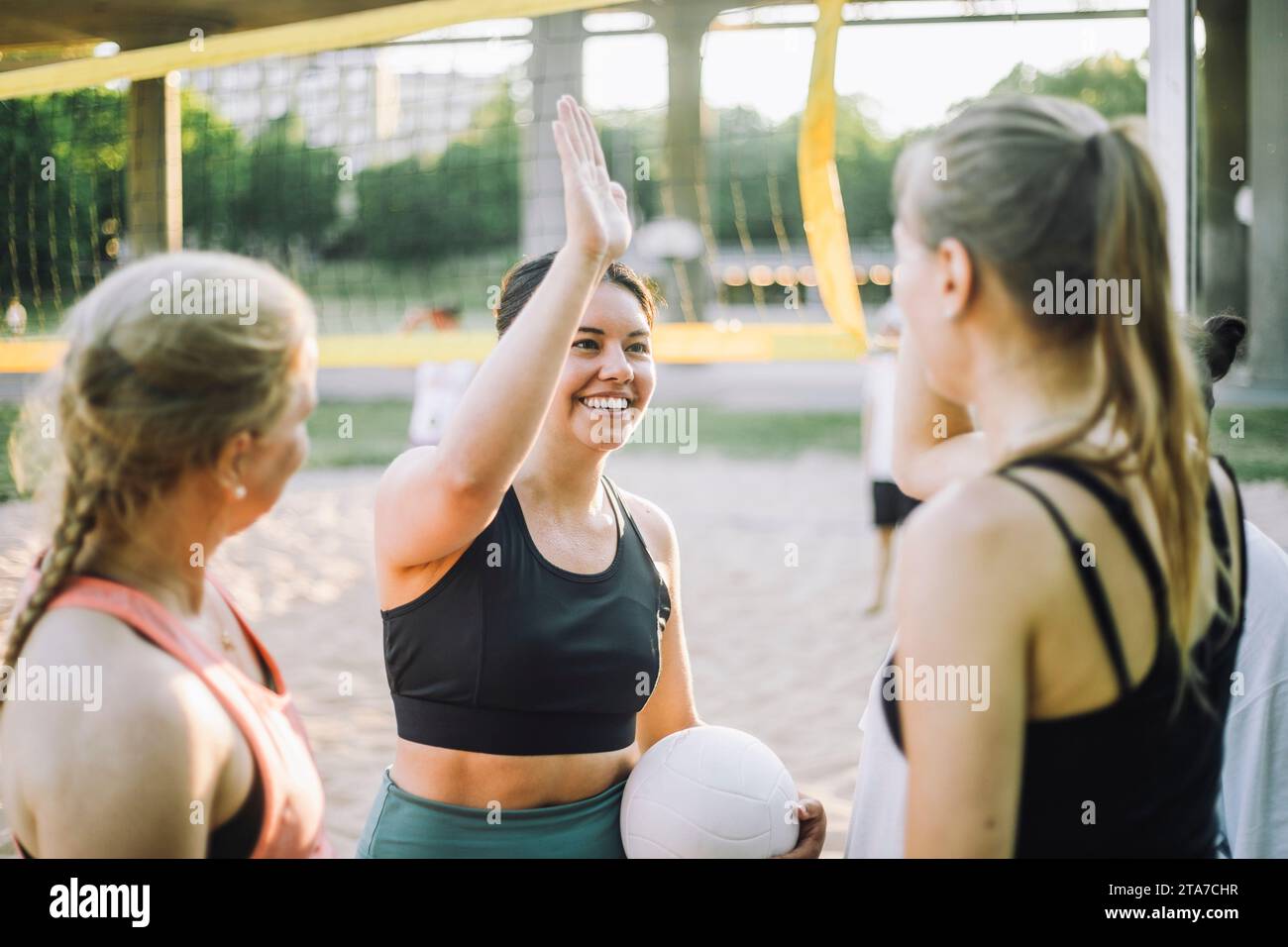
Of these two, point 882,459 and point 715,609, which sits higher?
point 882,459

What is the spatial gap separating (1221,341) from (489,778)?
1.51 meters

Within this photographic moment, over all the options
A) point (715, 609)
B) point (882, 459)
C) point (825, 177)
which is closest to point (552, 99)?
point (715, 609)

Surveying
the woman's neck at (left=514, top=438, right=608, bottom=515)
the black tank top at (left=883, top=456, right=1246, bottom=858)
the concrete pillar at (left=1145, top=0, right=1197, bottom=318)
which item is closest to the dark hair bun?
the concrete pillar at (left=1145, top=0, right=1197, bottom=318)

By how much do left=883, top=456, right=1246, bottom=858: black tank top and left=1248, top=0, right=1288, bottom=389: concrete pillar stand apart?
203cm

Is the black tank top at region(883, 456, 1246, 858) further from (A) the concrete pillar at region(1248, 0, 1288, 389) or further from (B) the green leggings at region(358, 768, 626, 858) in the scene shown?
(A) the concrete pillar at region(1248, 0, 1288, 389)

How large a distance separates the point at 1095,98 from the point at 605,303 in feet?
66.1

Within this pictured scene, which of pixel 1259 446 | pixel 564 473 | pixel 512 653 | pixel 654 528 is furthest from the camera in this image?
pixel 1259 446

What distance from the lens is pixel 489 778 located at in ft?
5.17

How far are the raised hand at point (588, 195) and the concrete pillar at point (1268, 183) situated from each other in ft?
6.48

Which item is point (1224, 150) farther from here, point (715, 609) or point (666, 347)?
point (715, 609)

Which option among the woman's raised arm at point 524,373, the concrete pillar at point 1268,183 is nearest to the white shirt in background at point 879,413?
the concrete pillar at point 1268,183

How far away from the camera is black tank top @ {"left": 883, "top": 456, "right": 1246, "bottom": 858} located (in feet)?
3.46

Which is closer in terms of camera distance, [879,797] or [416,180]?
[879,797]
